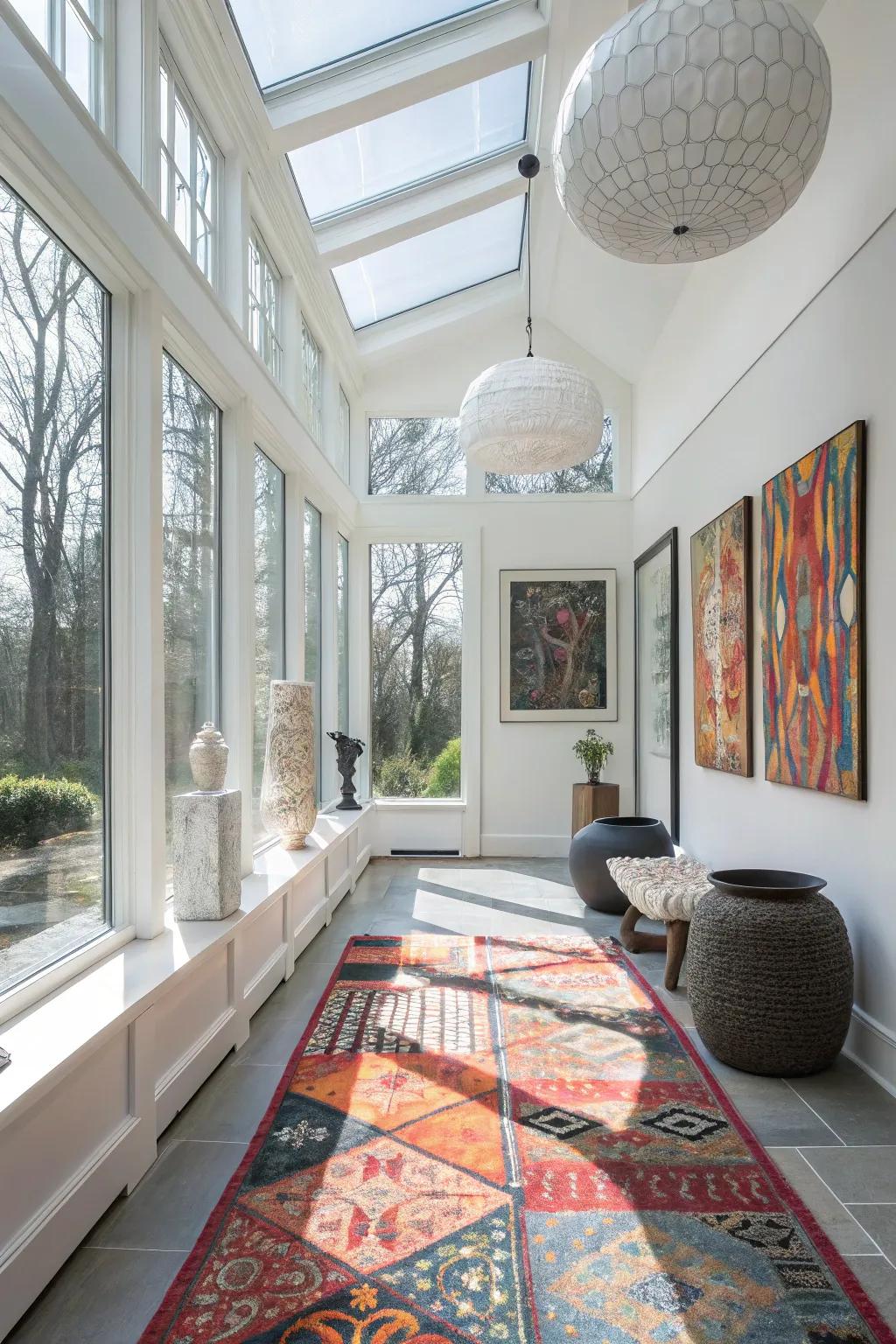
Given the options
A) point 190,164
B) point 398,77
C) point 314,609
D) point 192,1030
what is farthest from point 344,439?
point 192,1030

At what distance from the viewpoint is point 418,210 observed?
204 inches

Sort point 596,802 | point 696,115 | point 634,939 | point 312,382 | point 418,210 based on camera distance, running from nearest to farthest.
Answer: point 696,115 < point 634,939 < point 418,210 < point 312,382 < point 596,802

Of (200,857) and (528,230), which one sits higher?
(528,230)

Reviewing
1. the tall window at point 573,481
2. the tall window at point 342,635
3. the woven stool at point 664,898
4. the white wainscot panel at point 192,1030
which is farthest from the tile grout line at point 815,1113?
the tall window at point 573,481

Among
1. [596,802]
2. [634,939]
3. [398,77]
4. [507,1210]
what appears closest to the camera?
[507,1210]

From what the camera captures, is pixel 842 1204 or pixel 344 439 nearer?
pixel 842 1204

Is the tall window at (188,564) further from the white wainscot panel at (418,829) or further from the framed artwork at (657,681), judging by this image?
the white wainscot panel at (418,829)

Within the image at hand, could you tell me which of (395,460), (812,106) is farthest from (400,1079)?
(395,460)

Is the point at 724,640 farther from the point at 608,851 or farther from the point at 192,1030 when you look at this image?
the point at 192,1030

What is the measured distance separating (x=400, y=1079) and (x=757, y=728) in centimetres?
215

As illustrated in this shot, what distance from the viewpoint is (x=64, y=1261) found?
187cm

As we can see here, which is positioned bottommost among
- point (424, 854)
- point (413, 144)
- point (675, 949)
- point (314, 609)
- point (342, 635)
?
point (424, 854)

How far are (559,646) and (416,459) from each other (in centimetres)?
192

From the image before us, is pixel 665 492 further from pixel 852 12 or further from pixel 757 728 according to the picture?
pixel 852 12
